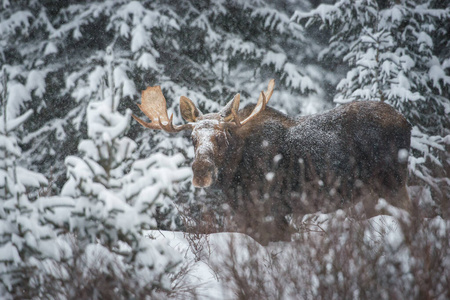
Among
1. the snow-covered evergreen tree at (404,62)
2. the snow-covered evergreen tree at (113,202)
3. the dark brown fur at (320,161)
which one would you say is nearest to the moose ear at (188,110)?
the dark brown fur at (320,161)

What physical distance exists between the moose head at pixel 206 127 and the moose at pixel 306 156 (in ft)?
0.05

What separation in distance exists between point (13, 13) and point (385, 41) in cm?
979

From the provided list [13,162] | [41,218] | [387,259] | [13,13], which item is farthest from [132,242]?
[13,13]

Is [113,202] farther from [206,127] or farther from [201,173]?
[206,127]

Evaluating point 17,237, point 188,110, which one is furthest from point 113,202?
point 188,110

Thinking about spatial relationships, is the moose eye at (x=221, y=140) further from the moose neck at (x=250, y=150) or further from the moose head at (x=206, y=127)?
the moose neck at (x=250, y=150)

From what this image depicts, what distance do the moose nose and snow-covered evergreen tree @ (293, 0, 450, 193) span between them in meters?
3.73

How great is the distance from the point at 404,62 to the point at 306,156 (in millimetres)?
3688

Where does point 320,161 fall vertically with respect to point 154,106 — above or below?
above

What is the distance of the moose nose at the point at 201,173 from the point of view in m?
3.90

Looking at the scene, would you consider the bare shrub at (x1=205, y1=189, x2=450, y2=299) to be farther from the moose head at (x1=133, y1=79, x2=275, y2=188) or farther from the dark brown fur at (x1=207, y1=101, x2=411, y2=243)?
the dark brown fur at (x1=207, y1=101, x2=411, y2=243)

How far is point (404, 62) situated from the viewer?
21.7 feet

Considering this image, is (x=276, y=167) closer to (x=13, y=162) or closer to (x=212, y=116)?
(x=212, y=116)

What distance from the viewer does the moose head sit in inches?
155
